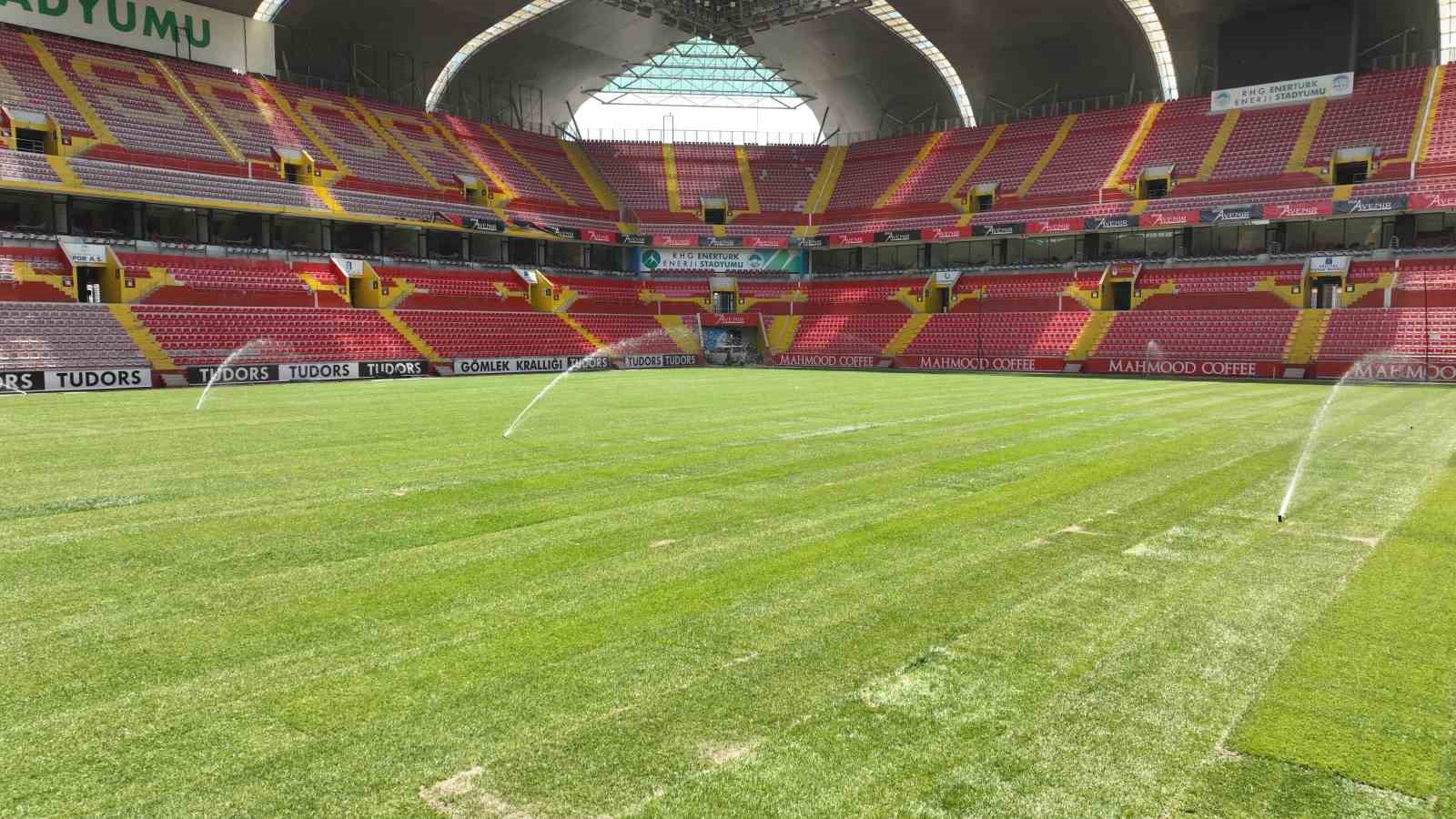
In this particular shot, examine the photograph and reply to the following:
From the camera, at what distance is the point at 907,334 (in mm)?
54312

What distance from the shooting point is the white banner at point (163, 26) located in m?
45.4

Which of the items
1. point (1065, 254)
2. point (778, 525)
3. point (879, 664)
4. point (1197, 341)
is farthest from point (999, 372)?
point (879, 664)

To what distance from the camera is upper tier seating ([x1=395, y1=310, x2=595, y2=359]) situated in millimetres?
45906

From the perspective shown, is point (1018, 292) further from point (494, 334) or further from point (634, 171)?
point (494, 334)

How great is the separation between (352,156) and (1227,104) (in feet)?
170

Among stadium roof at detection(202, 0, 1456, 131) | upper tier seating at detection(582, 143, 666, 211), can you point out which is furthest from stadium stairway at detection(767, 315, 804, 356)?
stadium roof at detection(202, 0, 1456, 131)

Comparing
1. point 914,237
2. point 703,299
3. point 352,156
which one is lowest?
point 703,299

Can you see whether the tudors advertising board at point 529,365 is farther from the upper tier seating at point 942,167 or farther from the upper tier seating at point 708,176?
the upper tier seating at point 942,167

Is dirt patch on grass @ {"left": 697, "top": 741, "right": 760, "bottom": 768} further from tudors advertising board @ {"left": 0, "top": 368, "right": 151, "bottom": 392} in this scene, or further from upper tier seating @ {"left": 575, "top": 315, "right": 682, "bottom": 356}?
upper tier seating @ {"left": 575, "top": 315, "right": 682, "bottom": 356}

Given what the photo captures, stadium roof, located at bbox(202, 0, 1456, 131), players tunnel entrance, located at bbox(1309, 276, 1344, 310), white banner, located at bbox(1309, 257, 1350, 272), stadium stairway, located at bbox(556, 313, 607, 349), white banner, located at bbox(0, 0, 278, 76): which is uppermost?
stadium roof, located at bbox(202, 0, 1456, 131)

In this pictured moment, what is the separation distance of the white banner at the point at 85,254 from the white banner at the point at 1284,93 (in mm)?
59781

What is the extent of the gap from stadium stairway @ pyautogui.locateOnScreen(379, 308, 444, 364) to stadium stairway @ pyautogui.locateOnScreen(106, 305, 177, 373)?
10818 millimetres

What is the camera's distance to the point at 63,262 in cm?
3897

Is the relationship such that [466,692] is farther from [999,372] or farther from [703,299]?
[703,299]
